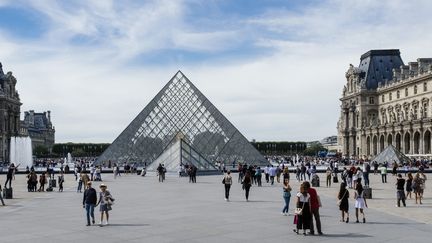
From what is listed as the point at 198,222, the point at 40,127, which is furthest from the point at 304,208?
the point at 40,127

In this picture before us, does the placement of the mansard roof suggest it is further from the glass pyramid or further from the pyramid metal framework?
the pyramid metal framework

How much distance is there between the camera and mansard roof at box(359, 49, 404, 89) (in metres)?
81.6

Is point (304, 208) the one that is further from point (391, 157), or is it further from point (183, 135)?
point (391, 157)

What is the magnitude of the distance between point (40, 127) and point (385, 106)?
343 ft

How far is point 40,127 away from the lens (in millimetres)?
151500

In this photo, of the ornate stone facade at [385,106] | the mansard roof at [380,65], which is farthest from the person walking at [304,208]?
the mansard roof at [380,65]

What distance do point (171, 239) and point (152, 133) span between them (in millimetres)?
31940

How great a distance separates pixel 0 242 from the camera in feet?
30.8

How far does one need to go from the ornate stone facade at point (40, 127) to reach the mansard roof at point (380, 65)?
89.0 metres

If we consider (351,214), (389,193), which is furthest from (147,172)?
(351,214)

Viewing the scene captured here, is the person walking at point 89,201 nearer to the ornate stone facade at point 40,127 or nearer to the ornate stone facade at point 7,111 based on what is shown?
the ornate stone facade at point 7,111

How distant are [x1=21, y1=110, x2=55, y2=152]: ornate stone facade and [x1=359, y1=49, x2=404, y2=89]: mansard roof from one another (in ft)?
292

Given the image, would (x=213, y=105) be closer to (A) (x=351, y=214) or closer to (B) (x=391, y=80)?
(A) (x=351, y=214)

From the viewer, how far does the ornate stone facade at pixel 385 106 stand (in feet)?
210
